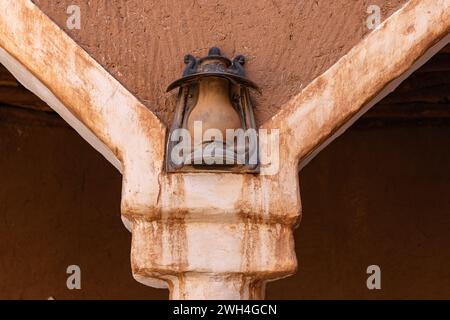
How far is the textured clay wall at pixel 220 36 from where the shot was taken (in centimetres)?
311

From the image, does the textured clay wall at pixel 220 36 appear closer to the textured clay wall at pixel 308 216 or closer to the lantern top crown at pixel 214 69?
the lantern top crown at pixel 214 69

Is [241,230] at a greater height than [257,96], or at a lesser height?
lesser

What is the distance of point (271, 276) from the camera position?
297 cm

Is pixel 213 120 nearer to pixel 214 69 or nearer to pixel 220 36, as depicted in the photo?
pixel 214 69

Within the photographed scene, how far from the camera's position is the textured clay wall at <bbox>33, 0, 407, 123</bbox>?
10.2ft

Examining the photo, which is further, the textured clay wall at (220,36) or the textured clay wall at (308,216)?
the textured clay wall at (308,216)

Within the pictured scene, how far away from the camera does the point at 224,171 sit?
2.97 metres

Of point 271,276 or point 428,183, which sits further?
point 428,183

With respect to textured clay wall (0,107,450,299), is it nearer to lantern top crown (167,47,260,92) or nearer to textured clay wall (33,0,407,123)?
textured clay wall (33,0,407,123)

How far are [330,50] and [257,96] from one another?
0.83 feet

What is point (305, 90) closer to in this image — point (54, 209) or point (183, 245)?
point (183, 245)

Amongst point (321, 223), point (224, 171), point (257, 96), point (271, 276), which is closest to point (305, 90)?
point (257, 96)

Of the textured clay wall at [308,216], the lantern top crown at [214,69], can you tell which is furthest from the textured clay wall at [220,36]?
the textured clay wall at [308,216]
